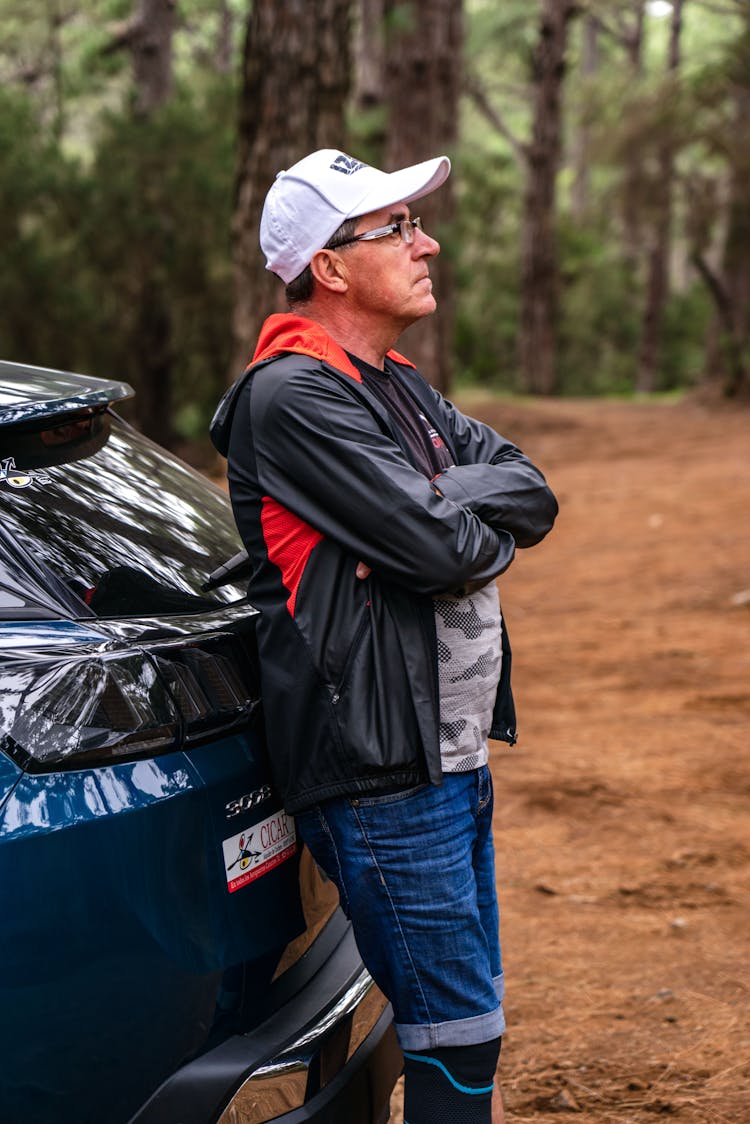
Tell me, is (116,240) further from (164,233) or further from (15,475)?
(15,475)

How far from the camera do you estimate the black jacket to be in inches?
87.0

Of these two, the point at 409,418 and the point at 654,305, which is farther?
the point at 654,305

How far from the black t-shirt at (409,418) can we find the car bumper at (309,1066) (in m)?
0.98

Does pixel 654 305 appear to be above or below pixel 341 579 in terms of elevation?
below

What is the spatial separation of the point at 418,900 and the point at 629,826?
9.70 ft

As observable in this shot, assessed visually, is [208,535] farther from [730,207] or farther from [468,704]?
[730,207]

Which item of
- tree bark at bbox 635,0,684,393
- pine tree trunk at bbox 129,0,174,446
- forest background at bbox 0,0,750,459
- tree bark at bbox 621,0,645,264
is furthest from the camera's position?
tree bark at bbox 635,0,684,393

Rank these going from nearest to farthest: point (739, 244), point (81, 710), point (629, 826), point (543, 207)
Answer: point (81, 710), point (629, 826), point (739, 244), point (543, 207)

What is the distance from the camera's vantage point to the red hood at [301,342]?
236cm

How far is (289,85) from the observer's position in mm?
8039

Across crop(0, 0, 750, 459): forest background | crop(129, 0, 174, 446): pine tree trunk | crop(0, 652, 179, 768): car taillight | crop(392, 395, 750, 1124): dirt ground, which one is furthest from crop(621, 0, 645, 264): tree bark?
crop(0, 652, 179, 768): car taillight

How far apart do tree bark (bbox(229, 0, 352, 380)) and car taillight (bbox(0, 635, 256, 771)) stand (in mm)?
6450

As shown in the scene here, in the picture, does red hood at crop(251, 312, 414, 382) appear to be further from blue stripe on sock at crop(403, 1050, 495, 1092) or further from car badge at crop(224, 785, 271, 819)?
blue stripe on sock at crop(403, 1050, 495, 1092)

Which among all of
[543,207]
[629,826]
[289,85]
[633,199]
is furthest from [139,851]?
[543,207]
